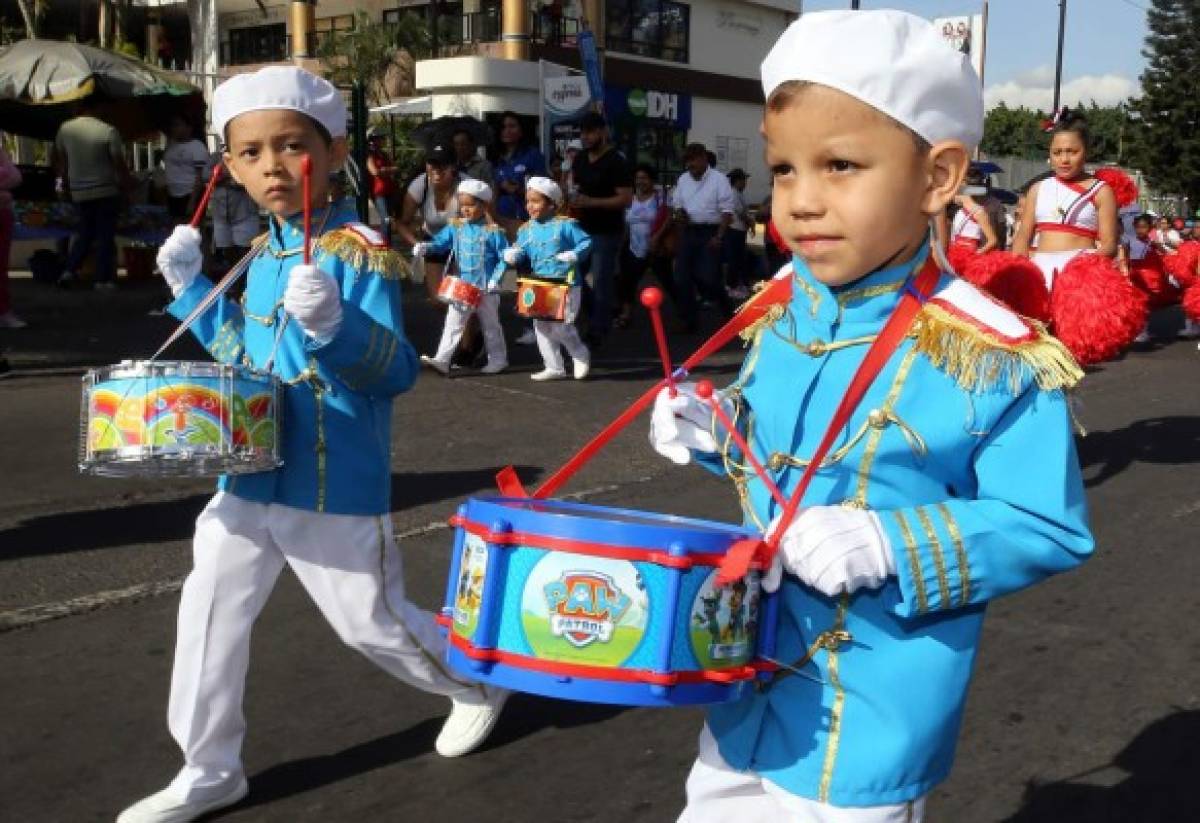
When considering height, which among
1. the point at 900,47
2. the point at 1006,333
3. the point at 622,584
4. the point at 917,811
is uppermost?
the point at 900,47

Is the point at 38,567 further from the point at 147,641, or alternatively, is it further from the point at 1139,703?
the point at 1139,703

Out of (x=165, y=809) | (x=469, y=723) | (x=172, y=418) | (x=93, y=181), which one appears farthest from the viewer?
(x=93, y=181)

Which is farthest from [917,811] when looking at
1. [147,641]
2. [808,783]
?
[147,641]

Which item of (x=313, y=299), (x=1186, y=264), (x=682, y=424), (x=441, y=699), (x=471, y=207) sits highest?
(x=471, y=207)

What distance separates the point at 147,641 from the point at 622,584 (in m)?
3.53

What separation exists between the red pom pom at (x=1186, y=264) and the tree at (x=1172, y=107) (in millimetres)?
41554

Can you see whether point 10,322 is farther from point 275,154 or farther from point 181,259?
point 275,154

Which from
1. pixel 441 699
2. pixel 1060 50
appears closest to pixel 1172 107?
pixel 1060 50

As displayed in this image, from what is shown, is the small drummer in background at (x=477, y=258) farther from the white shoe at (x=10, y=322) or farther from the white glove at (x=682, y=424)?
the white glove at (x=682, y=424)

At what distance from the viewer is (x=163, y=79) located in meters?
17.1

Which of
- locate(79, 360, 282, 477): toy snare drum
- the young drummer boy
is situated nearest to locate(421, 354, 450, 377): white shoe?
locate(79, 360, 282, 477): toy snare drum

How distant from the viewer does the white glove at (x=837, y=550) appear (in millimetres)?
1946

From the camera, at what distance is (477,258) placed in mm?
10945

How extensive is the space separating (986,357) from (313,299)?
1.65m
